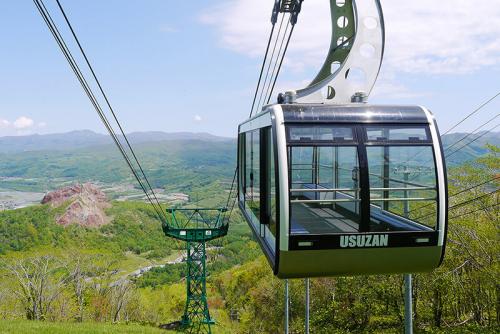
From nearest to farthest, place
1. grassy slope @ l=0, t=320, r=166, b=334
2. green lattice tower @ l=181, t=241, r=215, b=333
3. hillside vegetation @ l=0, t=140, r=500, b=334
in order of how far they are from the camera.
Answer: grassy slope @ l=0, t=320, r=166, b=334, hillside vegetation @ l=0, t=140, r=500, b=334, green lattice tower @ l=181, t=241, r=215, b=333

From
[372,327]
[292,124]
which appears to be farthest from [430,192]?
[372,327]

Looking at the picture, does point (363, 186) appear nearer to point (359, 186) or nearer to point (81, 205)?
point (359, 186)

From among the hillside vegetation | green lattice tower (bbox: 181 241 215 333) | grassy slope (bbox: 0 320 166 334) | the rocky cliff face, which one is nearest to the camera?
grassy slope (bbox: 0 320 166 334)

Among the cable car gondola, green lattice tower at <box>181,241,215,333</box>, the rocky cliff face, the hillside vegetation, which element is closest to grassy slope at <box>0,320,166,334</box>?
the hillside vegetation

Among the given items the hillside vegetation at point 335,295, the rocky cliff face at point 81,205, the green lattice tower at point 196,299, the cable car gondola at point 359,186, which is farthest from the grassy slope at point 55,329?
the rocky cliff face at point 81,205

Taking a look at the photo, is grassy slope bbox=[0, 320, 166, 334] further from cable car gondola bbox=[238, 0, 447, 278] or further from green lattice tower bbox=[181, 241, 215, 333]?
cable car gondola bbox=[238, 0, 447, 278]

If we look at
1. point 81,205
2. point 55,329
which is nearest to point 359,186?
point 55,329

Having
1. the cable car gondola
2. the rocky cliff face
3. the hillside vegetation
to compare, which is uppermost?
the cable car gondola
